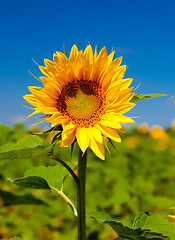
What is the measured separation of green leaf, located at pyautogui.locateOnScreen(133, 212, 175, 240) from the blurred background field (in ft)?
4.28

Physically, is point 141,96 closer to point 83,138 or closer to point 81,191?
point 83,138

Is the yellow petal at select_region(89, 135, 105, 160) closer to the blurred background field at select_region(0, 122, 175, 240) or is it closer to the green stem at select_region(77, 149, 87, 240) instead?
the green stem at select_region(77, 149, 87, 240)

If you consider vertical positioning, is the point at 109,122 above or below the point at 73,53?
below

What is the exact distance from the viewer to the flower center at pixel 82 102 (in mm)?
1695

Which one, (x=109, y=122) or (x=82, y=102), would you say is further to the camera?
(x=82, y=102)

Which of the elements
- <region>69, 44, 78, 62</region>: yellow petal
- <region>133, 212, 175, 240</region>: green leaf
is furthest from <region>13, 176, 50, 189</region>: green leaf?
<region>69, 44, 78, 62</region>: yellow petal

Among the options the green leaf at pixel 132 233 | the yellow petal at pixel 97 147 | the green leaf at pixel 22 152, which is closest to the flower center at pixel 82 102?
the yellow petal at pixel 97 147

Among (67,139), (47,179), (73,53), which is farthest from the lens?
(47,179)

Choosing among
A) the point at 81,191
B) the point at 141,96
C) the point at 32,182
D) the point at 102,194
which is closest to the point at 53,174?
the point at 32,182

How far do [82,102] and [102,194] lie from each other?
105 inches

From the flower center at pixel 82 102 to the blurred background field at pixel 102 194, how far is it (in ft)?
3.43

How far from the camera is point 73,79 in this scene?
1763 millimetres

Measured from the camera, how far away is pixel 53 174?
76.1 inches

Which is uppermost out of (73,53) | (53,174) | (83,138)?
(73,53)
